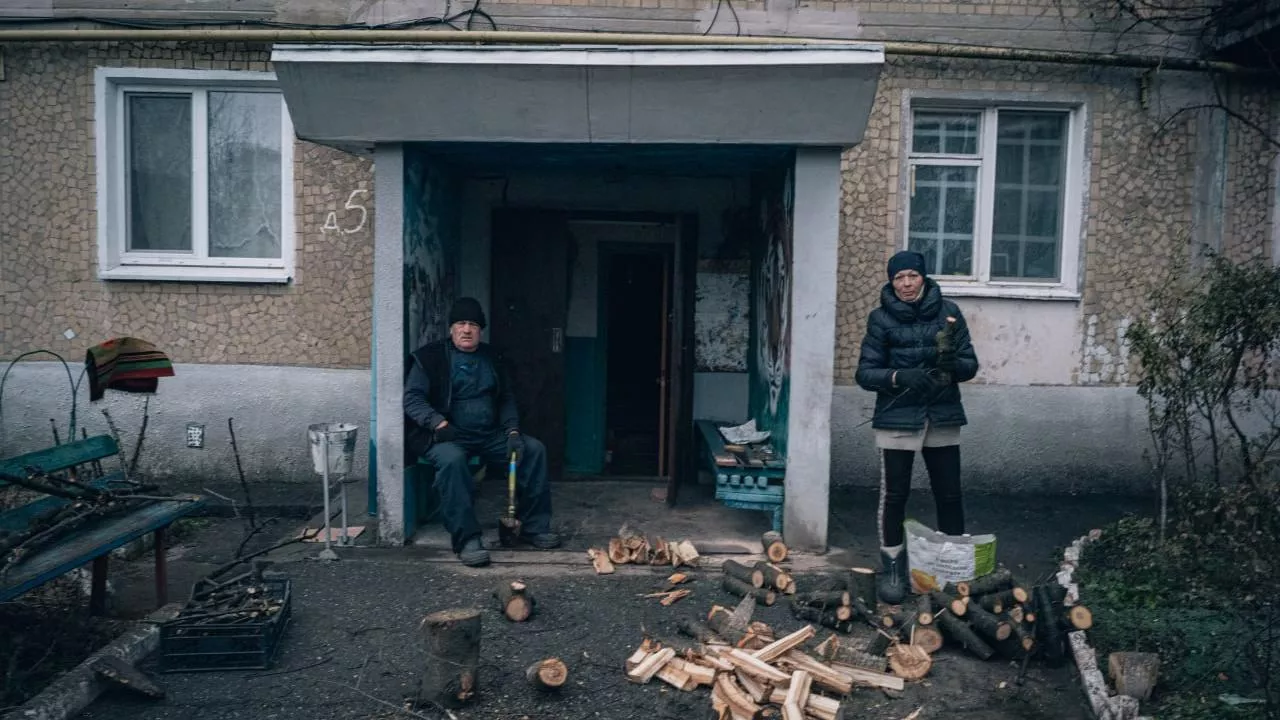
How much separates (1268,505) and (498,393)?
4.55 meters

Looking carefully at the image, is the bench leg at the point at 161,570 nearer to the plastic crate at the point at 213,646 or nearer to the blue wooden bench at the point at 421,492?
the plastic crate at the point at 213,646

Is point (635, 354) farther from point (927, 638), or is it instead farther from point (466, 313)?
point (927, 638)

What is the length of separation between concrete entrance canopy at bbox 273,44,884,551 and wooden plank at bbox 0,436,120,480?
1576 millimetres

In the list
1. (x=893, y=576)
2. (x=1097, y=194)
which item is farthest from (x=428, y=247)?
(x=1097, y=194)

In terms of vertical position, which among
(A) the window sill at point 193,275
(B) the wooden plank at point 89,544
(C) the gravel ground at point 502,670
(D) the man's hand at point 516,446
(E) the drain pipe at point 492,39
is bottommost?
(C) the gravel ground at point 502,670

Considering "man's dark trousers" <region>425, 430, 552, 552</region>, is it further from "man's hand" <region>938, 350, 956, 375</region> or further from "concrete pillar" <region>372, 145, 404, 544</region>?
"man's hand" <region>938, 350, 956, 375</region>

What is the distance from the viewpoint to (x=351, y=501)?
7.37 metres

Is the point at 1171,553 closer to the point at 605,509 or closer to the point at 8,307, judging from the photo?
the point at 605,509

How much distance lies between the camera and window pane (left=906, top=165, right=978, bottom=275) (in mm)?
7941

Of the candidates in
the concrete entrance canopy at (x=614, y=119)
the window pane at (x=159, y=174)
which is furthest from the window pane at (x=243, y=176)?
the concrete entrance canopy at (x=614, y=119)

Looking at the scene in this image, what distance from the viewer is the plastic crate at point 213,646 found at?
13.9ft

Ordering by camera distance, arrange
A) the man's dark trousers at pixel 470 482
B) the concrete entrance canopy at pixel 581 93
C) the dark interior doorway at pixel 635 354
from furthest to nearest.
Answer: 1. the dark interior doorway at pixel 635 354
2. the man's dark trousers at pixel 470 482
3. the concrete entrance canopy at pixel 581 93

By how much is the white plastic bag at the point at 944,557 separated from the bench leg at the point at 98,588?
435 centimetres

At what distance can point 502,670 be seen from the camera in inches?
170
